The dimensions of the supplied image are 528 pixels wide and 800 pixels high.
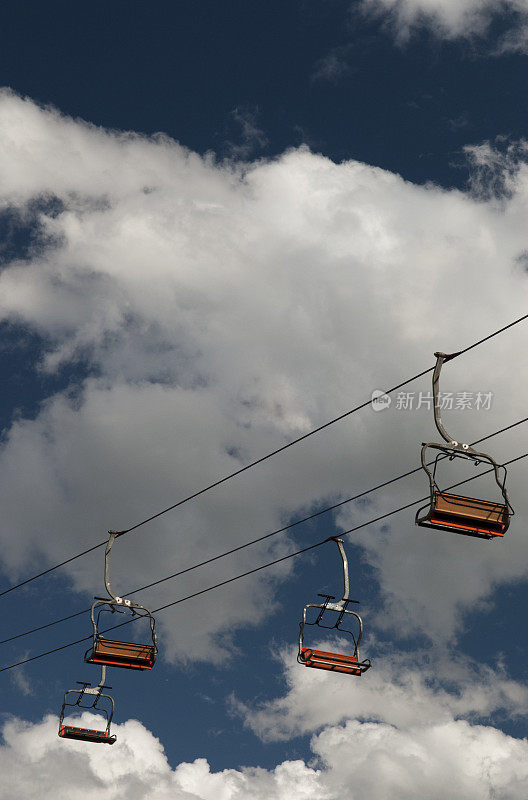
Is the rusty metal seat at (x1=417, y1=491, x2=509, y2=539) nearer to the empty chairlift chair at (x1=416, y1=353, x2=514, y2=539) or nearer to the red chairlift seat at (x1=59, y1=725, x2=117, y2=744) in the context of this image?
the empty chairlift chair at (x1=416, y1=353, x2=514, y2=539)

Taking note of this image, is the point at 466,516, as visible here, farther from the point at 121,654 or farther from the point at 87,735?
the point at 87,735

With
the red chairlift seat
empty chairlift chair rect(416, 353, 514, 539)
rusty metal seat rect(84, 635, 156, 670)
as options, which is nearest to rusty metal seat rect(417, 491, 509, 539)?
empty chairlift chair rect(416, 353, 514, 539)

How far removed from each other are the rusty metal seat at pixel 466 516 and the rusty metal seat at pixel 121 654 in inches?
385

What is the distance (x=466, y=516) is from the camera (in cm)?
1642

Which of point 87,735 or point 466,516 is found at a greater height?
point 87,735

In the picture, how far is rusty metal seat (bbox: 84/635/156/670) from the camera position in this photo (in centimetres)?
2347

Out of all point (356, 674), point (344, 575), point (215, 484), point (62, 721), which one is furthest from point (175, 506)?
point (62, 721)

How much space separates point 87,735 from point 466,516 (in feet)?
52.3

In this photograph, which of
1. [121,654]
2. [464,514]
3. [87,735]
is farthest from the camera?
[87,735]

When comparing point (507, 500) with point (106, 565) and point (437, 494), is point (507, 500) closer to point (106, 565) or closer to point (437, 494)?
point (437, 494)

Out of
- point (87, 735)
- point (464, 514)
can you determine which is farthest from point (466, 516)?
point (87, 735)

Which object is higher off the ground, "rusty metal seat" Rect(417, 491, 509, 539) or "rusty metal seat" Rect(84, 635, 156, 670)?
"rusty metal seat" Rect(84, 635, 156, 670)

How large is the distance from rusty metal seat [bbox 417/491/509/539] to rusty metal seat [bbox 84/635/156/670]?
9.78 m

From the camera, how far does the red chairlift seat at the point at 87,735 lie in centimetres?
2832
